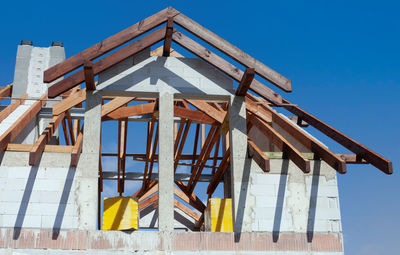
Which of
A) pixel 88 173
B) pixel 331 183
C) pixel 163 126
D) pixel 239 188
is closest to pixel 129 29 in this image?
pixel 163 126

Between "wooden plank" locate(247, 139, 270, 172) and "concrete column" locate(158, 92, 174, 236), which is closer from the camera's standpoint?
"wooden plank" locate(247, 139, 270, 172)

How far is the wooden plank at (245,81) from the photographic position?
396 inches

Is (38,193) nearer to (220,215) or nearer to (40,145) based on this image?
(40,145)

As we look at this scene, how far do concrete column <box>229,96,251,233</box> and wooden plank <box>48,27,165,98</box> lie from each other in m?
2.22

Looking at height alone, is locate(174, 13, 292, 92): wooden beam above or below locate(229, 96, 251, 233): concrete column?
above

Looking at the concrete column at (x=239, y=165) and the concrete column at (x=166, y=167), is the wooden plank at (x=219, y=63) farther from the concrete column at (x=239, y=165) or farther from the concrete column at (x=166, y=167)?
the concrete column at (x=166, y=167)

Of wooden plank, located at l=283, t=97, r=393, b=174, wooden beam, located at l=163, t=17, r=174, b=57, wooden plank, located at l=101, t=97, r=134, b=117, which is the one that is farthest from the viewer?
wooden plank, located at l=101, t=97, r=134, b=117

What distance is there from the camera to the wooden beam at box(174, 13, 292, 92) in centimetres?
1067

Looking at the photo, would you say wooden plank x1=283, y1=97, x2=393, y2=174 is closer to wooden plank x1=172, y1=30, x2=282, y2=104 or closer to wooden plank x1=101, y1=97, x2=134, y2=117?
wooden plank x1=172, y1=30, x2=282, y2=104

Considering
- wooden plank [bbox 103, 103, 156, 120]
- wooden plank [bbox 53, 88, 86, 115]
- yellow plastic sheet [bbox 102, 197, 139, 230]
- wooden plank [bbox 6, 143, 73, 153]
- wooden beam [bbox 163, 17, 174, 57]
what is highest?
wooden beam [bbox 163, 17, 174, 57]

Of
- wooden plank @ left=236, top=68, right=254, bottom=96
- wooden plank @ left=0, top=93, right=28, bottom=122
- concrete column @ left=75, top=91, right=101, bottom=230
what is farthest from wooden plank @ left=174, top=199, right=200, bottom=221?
concrete column @ left=75, top=91, right=101, bottom=230

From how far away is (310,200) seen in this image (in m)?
10.2

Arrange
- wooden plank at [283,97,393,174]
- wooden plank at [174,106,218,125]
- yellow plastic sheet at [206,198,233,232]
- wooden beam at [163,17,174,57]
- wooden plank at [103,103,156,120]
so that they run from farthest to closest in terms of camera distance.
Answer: wooden plank at [174,106,218,125], wooden plank at [103,103,156,120], yellow plastic sheet at [206,198,233,232], wooden beam at [163,17,174,57], wooden plank at [283,97,393,174]

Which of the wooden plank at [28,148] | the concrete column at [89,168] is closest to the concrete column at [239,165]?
the concrete column at [89,168]
